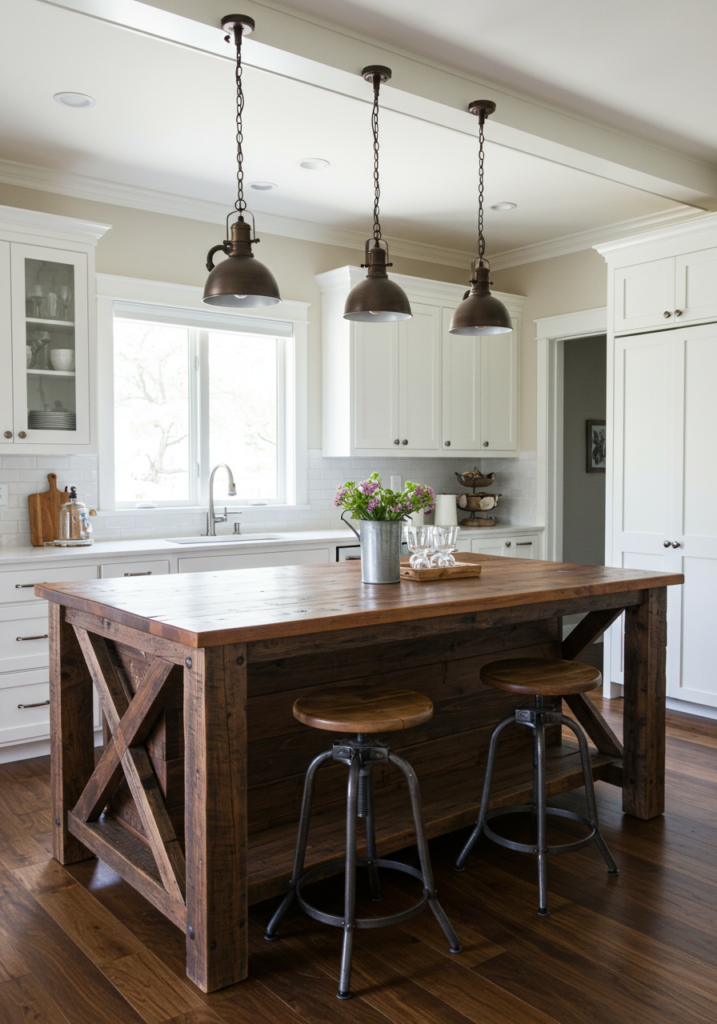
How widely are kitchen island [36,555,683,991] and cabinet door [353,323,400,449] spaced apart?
200 centimetres

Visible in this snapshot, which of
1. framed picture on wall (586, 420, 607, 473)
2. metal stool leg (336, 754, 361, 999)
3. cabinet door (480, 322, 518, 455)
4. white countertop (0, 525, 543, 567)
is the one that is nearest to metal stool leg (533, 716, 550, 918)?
metal stool leg (336, 754, 361, 999)

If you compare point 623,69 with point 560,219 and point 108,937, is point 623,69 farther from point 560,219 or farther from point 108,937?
point 108,937

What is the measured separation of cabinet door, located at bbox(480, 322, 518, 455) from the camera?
5945 mm

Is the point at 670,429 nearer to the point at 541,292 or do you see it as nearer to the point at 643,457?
the point at 643,457

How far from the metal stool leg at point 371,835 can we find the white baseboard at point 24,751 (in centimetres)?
203

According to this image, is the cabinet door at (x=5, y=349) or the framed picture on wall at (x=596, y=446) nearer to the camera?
the cabinet door at (x=5, y=349)

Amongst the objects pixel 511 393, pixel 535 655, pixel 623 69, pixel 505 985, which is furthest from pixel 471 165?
pixel 505 985

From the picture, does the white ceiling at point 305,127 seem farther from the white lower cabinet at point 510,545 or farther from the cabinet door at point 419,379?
the white lower cabinet at point 510,545

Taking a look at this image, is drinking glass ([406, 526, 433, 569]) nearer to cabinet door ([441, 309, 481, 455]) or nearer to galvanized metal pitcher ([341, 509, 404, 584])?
galvanized metal pitcher ([341, 509, 404, 584])

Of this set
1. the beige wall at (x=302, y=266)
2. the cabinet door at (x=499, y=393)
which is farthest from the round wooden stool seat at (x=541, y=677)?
the cabinet door at (x=499, y=393)

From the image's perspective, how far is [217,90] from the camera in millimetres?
3523

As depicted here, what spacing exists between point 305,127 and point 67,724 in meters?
2.84

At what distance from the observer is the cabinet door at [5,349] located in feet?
12.9

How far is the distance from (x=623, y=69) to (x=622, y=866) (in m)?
3.10
